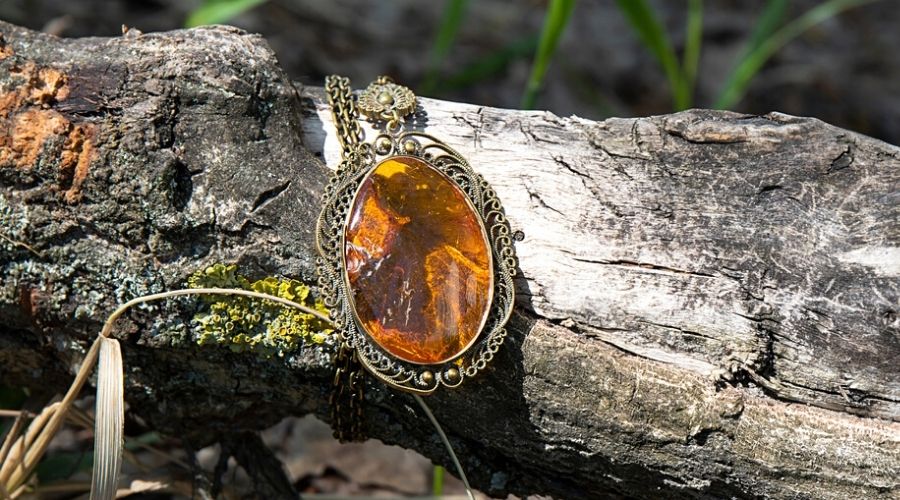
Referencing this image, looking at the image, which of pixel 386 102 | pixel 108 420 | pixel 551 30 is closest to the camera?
pixel 108 420

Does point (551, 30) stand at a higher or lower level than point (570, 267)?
higher

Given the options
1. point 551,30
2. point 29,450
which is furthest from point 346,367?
point 551,30

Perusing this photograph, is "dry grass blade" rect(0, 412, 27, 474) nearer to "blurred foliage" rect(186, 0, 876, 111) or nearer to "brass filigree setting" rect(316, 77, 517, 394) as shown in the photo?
"brass filigree setting" rect(316, 77, 517, 394)

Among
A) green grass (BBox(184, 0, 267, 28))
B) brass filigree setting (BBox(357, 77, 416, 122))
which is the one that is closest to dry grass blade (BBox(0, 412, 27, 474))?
brass filigree setting (BBox(357, 77, 416, 122))

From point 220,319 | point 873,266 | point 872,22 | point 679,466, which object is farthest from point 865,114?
point 220,319

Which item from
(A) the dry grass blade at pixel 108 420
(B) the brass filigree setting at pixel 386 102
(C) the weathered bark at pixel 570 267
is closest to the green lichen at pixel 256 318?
(C) the weathered bark at pixel 570 267

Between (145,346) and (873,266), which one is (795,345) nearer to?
(873,266)

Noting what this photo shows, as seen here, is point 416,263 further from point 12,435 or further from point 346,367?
point 12,435

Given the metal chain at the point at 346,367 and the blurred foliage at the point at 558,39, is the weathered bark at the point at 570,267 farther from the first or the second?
the blurred foliage at the point at 558,39
